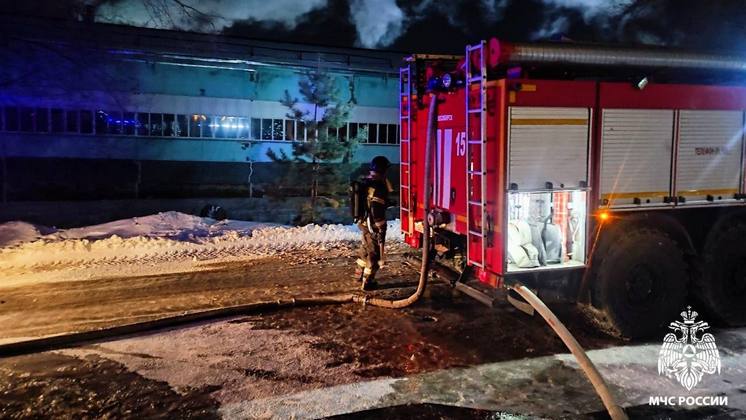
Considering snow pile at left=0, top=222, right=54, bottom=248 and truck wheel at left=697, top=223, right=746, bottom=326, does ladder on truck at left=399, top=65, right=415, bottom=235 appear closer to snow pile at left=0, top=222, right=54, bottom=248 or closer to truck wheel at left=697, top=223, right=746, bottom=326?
truck wheel at left=697, top=223, right=746, bottom=326

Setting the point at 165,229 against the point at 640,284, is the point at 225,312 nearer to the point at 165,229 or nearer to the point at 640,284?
the point at 640,284

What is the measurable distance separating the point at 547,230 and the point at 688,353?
1970 mm

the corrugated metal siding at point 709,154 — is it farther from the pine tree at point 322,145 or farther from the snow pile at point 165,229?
the pine tree at point 322,145

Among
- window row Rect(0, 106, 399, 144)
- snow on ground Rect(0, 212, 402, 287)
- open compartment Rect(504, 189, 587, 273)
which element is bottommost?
snow on ground Rect(0, 212, 402, 287)

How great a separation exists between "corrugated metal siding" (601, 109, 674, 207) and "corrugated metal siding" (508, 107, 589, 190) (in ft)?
0.97

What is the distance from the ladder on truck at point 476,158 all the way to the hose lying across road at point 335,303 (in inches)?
24.0

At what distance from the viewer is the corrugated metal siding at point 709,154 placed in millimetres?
6125

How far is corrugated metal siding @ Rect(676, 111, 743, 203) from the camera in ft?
20.1

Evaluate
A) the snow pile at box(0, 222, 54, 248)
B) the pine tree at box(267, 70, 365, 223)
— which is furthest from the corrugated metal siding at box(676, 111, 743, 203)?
the snow pile at box(0, 222, 54, 248)

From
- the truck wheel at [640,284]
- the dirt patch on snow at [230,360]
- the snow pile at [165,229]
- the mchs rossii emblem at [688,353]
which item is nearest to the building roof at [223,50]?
the snow pile at [165,229]

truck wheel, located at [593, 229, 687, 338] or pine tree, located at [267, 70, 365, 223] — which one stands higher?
pine tree, located at [267, 70, 365, 223]

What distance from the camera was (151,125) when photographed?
682 inches

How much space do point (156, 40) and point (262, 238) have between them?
393 inches

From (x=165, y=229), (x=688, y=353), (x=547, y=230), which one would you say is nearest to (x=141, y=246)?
(x=165, y=229)
